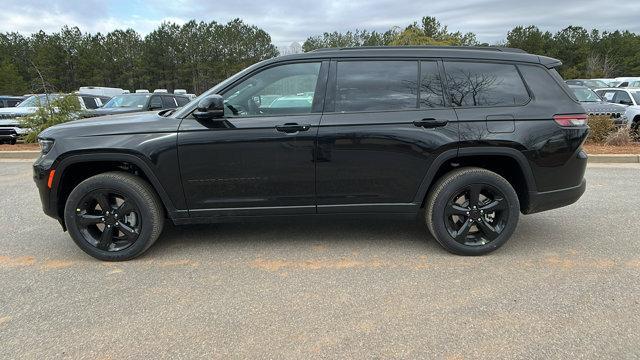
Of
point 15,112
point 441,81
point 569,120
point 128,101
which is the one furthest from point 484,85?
point 15,112

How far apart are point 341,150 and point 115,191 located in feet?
6.41

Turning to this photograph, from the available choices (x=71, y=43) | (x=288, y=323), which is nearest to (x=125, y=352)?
(x=288, y=323)

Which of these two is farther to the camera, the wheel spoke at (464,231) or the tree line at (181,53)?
the tree line at (181,53)

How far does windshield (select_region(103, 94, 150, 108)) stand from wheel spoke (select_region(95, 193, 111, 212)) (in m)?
11.4

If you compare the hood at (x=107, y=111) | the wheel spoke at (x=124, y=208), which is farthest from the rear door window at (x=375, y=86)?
the hood at (x=107, y=111)

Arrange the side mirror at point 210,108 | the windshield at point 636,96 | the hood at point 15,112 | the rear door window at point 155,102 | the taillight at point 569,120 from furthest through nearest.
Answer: the rear door window at point 155,102
the windshield at point 636,96
the hood at point 15,112
the taillight at point 569,120
the side mirror at point 210,108

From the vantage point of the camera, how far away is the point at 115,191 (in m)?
3.98

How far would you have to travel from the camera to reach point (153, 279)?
3.74 meters

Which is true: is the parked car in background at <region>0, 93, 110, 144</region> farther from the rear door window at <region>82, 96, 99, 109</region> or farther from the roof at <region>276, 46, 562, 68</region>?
the roof at <region>276, 46, 562, 68</region>

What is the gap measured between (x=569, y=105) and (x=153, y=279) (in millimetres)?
3775

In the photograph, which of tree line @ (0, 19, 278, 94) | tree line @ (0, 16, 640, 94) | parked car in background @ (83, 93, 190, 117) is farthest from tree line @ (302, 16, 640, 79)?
parked car in background @ (83, 93, 190, 117)

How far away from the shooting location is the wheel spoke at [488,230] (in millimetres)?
4055

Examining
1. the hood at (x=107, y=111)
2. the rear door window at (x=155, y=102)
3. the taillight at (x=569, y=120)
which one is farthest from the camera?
the rear door window at (x=155, y=102)

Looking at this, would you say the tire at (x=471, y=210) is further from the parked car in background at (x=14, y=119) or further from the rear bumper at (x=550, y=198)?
the parked car in background at (x=14, y=119)
